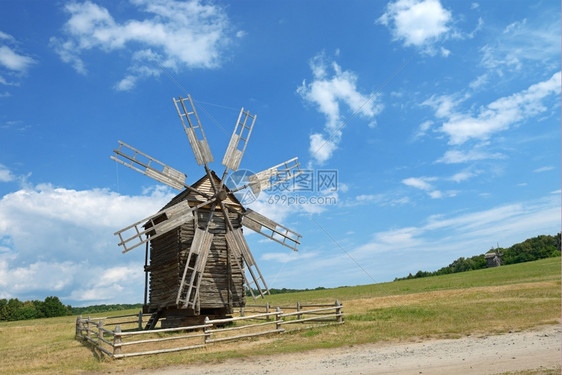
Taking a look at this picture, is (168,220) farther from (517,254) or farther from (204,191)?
(517,254)

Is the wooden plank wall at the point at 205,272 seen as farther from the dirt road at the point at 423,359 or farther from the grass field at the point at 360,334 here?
the dirt road at the point at 423,359

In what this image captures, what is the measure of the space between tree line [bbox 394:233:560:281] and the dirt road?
74821 mm

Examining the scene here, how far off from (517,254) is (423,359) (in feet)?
299

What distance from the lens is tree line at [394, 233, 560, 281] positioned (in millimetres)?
85375

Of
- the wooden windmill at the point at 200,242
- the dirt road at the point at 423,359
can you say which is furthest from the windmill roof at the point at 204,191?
the dirt road at the point at 423,359

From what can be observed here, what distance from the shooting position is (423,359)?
11523 millimetres

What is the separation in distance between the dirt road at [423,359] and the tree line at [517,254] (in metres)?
74.8

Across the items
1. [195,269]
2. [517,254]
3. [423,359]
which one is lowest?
[423,359]

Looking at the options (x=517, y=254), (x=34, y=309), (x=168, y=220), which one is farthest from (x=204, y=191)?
(x=517, y=254)

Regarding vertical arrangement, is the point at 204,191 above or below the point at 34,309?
above

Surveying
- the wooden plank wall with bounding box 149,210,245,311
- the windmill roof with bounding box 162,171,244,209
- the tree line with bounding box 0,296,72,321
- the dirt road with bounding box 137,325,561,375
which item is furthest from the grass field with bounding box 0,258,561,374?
the tree line with bounding box 0,296,72,321

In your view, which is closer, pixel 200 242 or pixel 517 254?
pixel 200 242

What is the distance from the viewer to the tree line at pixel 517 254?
280ft

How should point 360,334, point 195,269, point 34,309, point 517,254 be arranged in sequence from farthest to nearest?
1. point 517,254
2. point 34,309
3. point 195,269
4. point 360,334
